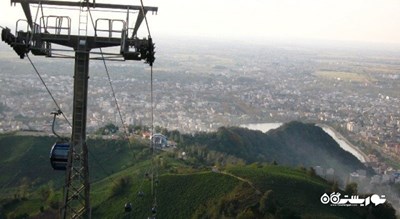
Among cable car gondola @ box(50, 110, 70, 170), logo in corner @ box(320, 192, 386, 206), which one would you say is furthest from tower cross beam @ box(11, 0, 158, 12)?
logo in corner @ box(320, 192, 386, 206)

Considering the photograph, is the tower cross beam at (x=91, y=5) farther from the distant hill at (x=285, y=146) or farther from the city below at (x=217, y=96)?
the city below at (x=217, y=96)

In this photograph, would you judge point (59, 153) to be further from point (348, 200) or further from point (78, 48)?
point (348, 200)

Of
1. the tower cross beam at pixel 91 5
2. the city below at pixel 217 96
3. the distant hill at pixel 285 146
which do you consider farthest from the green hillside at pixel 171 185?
the city below at pixel 217 96

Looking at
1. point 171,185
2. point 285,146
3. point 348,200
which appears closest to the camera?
point 348,200

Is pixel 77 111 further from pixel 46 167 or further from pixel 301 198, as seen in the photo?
pixel 46 167

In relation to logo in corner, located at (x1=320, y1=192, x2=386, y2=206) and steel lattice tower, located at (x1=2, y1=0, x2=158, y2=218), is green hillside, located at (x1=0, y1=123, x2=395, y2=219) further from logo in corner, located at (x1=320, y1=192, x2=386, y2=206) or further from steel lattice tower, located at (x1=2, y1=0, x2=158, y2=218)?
steel lattice tower, located at (x1=2, y1=0, x2=158, y2=218)

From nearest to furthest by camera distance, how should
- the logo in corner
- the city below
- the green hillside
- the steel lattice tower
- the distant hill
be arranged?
the steel lattice tower → the green hillside → the logo in corner → the distant hill → the city below

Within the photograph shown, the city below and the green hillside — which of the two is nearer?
the green hillside

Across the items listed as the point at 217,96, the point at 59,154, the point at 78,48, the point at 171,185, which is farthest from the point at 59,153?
the point at 217,96

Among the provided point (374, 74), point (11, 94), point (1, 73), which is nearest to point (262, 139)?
point (11, 94)
